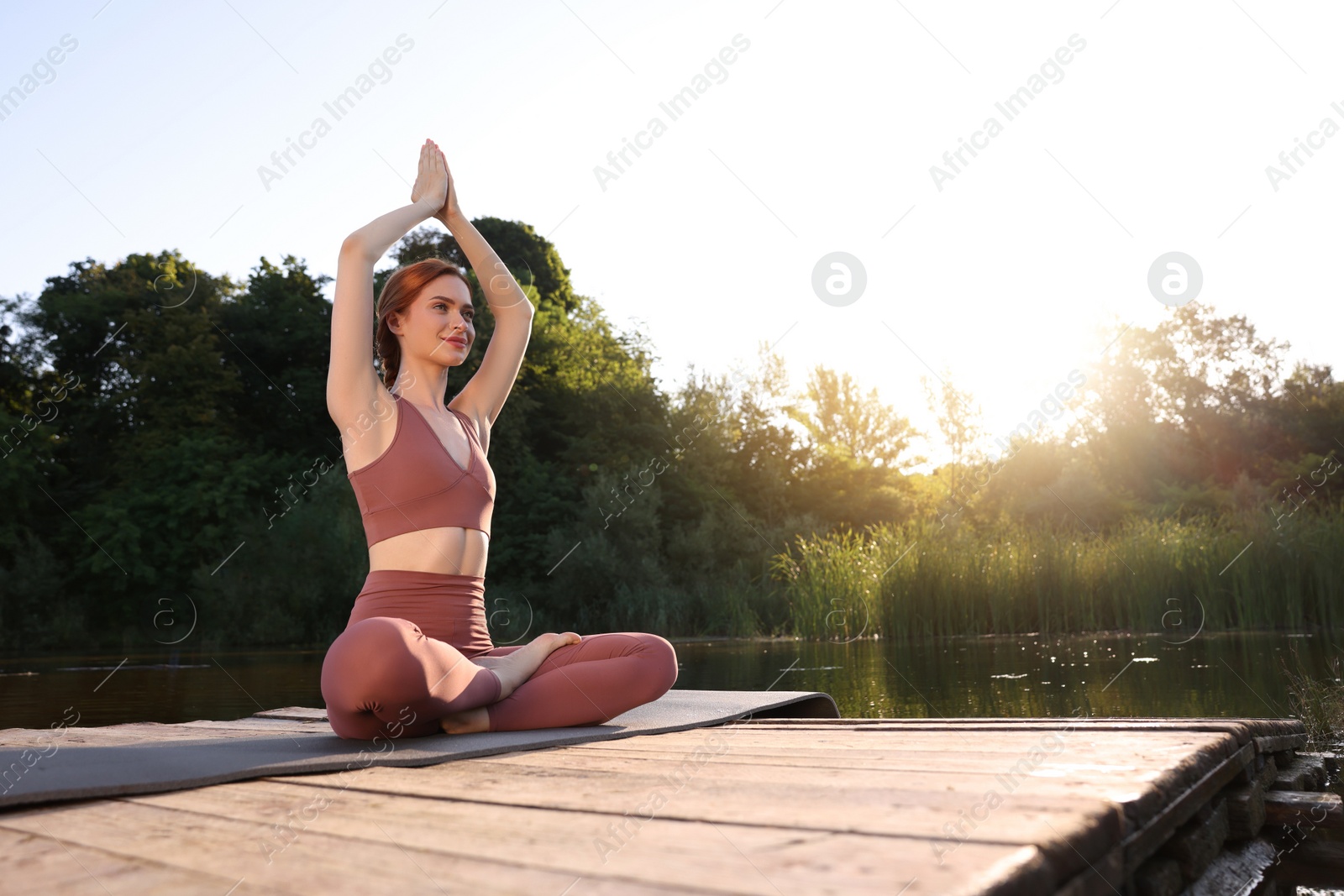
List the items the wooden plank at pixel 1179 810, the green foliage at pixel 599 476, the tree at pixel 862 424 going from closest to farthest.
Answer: the wooden plank at pixel 1179 810 < the green foliage at pixel 599 476 < the tree at pixel 862 424

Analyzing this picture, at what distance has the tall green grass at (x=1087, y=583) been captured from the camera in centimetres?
682

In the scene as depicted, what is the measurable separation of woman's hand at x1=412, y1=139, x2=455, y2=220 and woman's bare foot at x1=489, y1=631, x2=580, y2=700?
1229 mm

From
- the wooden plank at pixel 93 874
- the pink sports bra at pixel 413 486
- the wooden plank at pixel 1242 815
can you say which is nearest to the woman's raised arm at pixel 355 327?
the pink sports bra at pixel 413 486

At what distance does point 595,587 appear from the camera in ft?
46.6

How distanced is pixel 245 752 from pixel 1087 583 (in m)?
7.19

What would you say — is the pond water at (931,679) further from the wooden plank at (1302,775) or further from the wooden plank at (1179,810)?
the wooden plank at (1179,810)

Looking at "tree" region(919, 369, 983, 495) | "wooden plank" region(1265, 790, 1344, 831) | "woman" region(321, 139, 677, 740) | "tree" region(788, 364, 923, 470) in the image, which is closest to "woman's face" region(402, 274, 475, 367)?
"woman" region(321, 139, 677, 740)

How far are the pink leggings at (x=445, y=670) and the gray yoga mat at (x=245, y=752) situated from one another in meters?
0.05

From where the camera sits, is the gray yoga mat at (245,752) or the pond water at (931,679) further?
the pond water at (931,679)

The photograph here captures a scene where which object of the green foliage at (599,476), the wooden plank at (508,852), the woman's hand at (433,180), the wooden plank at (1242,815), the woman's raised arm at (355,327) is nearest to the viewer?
the wooden plank at (508,852)

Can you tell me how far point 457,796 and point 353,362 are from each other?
1270mm

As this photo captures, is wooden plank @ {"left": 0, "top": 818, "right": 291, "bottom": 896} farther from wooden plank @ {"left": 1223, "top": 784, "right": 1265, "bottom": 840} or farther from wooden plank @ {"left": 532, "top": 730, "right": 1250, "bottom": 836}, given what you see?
wooden plank @ {"left": 1223, "top": 784, "right": 1265, "bottom": 840}

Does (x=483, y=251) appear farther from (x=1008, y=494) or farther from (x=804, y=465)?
(x=1008, y=494)

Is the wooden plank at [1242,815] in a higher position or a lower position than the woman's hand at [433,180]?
lower
